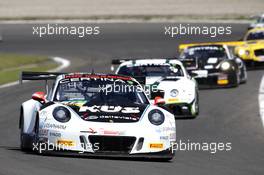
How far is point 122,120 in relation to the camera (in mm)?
10672

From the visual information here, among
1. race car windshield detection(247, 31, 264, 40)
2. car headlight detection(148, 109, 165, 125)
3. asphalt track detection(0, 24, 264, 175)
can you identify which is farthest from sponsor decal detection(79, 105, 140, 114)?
race car windshield detection(247, 31, 264, 40)

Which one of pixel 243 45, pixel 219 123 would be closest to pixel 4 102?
pixel 219 123

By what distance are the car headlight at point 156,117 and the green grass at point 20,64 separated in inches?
550

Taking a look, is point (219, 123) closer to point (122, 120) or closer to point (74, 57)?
point (122, 120)

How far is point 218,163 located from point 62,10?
3430 cm

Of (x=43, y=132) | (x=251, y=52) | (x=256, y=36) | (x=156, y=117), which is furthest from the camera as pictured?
(x=256, y=36)

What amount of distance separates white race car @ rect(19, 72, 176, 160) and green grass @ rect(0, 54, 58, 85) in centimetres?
1354

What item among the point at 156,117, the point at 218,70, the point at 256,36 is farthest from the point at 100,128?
the point at 256,36

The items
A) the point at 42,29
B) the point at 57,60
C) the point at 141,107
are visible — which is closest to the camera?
the point at 141,107

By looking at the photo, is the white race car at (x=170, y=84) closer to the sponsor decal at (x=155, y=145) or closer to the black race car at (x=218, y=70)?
the black race car at (x=218, y=70)

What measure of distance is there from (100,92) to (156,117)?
1.22 metres

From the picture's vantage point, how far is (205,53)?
22.9 meters

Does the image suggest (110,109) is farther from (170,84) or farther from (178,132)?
(170,84)

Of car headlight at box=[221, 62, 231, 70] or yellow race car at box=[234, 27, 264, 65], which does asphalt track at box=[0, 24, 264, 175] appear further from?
car headlight at box=[221, 62, 231, 70]
